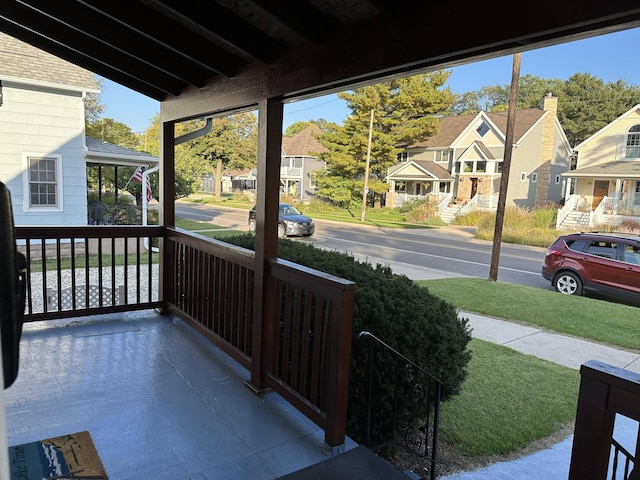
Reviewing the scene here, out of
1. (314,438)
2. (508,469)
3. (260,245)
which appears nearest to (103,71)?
(260,245)

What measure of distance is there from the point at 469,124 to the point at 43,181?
24.1 meters

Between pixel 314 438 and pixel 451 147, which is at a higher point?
pixel 451 147

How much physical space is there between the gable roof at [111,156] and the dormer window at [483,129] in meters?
21.4

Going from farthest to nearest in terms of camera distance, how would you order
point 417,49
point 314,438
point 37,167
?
point 37,167
point 314,438
point 417,49

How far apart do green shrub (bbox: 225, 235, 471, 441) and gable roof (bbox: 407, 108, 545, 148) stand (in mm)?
24676

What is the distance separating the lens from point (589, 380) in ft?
5.23

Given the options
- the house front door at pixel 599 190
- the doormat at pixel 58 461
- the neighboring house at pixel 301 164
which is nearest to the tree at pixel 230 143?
the neighboring house at pixel 301 164

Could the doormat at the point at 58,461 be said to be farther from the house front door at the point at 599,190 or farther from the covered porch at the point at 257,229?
the house front door at the point at 599,190

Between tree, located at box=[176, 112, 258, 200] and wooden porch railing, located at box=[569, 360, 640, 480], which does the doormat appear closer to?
wooden porch railing, located at box=[569, 360, 640, 480]

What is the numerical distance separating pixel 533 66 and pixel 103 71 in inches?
1290

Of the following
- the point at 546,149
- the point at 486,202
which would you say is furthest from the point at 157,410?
the point at 546,149

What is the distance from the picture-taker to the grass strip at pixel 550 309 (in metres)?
5.89

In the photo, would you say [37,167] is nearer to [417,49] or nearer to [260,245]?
[260,245]

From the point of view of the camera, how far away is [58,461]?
1.82 metres
